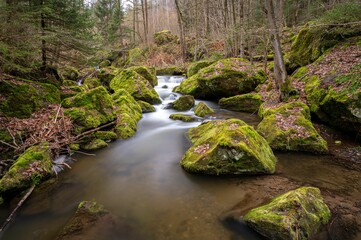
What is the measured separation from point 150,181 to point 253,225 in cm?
287

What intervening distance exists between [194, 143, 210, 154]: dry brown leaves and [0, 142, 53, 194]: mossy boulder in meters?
3.79

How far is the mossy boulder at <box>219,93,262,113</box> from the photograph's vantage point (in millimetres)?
12156

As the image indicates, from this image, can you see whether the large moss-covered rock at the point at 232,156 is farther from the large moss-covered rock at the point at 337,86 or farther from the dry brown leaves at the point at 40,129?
the dry brown leaves at the point at 40,129

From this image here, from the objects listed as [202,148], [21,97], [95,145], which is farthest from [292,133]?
[21,97]

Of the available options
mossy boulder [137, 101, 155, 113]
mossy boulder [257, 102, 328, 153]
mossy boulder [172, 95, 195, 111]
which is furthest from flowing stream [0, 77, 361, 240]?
mossy boulder [172, 95, 195, 111]

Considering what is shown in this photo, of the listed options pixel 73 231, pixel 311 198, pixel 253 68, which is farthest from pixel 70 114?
pixel 253 68

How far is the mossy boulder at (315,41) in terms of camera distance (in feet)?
34.2

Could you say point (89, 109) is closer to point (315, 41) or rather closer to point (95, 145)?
point (95, 145)

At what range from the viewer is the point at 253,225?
4340 millimetres

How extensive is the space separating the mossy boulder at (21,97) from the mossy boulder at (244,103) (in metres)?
8.17

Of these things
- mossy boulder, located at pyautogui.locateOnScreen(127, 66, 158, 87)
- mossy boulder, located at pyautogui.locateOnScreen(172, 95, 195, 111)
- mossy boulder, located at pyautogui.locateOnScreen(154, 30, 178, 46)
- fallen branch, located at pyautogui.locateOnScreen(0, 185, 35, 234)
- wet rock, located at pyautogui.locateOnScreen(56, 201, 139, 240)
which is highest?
mossy boulder, located at pyautogui.locateOnScreen(154, 30, 178, 46)

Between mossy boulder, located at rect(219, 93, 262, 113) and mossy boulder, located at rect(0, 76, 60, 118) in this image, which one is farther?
mossy boulder, located at rect(219, 93, 262, 113)

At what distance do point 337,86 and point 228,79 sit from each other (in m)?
5.92

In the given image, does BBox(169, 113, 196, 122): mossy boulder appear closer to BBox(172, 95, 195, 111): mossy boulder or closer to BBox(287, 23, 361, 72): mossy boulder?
BBox(172, 95, 195, 111): mossy boulder
